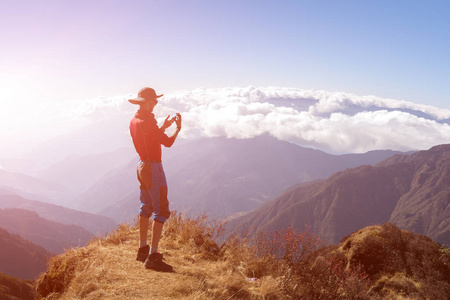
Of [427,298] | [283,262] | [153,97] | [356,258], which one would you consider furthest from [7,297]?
[427,298]

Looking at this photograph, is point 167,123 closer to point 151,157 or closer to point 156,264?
point 151,157

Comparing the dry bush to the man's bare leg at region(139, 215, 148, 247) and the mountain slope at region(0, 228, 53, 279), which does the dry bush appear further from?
the mountain slope at region(0, 228, 53, 279)

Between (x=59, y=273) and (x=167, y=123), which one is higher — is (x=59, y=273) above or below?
below

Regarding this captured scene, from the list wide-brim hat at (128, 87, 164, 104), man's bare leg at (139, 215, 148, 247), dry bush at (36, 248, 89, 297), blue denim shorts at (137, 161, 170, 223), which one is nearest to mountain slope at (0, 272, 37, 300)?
dry bush at (36, 248, 89, 297)

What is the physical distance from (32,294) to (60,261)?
64.2 inches

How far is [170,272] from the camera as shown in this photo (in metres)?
5.38

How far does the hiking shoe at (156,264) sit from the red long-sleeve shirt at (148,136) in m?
1.86

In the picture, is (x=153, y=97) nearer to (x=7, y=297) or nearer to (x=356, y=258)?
(x=7, y=297)

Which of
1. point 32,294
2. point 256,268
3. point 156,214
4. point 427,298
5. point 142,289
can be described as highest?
Result: point 156,214

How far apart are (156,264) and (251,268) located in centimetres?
183

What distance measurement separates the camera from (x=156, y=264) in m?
5.41

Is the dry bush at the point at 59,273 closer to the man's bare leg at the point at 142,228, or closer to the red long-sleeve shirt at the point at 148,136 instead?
the man's bare leg at the point at 142,228

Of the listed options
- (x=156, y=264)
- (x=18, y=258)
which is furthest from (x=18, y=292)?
(x=18, y=258)

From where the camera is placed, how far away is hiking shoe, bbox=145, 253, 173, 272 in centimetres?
540
